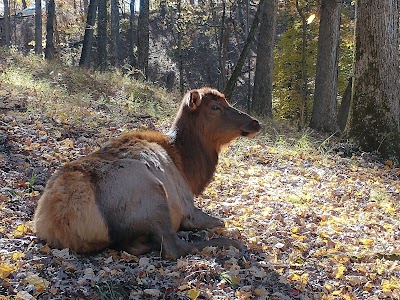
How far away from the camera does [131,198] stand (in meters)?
4.64

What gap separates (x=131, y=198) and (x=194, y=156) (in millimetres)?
1385

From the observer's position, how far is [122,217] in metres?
4.56

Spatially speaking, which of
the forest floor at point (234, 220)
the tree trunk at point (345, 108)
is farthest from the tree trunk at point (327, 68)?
the tree trunk at point (345, 108)

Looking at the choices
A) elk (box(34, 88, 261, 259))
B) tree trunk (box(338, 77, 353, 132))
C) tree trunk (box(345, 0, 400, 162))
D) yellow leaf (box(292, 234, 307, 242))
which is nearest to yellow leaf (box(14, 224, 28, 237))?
elk (box(34, 88, 261, 259))

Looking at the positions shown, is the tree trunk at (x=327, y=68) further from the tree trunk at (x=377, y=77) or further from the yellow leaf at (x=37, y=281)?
the yellow leaf at (x=37, y=281)

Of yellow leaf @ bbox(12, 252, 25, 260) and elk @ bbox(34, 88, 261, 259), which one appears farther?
elk @ bbox(34, 88, 261, 259)

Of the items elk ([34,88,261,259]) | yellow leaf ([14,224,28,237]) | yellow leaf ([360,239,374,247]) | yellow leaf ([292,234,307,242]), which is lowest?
yellow leaf ([360,239,374,247])

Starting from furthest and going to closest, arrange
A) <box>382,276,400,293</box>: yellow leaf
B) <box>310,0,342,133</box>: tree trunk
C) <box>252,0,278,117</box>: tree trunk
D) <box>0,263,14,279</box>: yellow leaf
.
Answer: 1. <box>252,0,278,117</box>: tree trunk
2. <box>310,0,342,133</box>: tree trunk
3. <box>382,276,400,293</box>: yellow leaf
4. <box>0,263,14,279</box>: yellow leaf

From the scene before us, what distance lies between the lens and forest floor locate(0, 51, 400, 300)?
412cm

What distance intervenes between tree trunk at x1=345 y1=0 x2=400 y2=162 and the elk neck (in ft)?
18.6

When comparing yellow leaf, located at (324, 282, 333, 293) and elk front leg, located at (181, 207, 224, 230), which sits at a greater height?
elk front leg, located at (181, 207, 224, 230)

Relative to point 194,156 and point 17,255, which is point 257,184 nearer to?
point 194,156

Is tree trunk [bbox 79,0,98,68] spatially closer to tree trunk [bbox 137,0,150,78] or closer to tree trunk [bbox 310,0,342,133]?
tree trunk [bbox 137,0,150,78]

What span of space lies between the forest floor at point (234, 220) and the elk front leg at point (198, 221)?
0.28 feet
